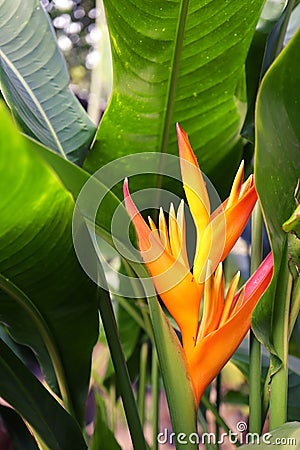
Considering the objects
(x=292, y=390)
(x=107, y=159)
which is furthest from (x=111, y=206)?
(x=292, y=390)

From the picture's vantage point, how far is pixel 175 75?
0.47 metres

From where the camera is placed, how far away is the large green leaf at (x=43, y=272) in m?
0.28

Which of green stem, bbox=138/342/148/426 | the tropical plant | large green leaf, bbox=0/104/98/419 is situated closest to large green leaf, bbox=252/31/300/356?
the tropical plant

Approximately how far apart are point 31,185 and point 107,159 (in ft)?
0.79

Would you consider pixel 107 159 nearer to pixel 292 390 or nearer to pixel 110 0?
pixel 110 0

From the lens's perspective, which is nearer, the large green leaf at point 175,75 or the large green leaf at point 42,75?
the large green leaf at point 175,75

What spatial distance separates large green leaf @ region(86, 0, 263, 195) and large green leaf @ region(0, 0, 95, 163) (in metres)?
0.06

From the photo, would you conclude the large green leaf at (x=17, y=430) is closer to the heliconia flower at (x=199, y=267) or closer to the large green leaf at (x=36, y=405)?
the large green leaf at (x=36, y=405)

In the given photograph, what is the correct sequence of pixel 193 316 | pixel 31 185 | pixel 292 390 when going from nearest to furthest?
1. pixel 31 185
2. pixel 193 316
3. pixel 292 390

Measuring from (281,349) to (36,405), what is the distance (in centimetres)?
22

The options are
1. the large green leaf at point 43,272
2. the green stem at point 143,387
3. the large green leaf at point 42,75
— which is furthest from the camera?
the green stem at point 143,387

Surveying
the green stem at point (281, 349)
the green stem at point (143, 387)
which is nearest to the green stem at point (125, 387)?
the green stem at point (281, 349)

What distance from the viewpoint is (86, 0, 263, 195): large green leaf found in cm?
44

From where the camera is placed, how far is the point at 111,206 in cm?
39
